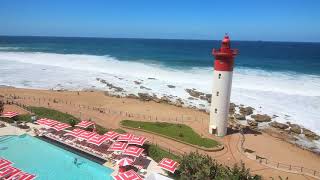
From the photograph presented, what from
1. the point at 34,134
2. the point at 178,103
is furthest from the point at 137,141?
the point at 178,103

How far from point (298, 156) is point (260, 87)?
28.1 meters

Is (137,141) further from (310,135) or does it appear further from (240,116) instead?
(310,135)

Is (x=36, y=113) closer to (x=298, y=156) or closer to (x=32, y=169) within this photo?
(x=32, y=169)

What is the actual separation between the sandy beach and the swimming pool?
6.85 meters

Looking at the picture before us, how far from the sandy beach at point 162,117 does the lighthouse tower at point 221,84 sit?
3.77ft

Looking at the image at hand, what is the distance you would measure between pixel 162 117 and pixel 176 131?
19.5 feet

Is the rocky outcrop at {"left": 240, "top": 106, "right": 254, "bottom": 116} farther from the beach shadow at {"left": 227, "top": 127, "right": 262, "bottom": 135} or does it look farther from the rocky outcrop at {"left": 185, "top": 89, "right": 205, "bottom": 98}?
the rocky outcrop at {"left": 185, "top": 89, "right": 205, "bottom": 98}

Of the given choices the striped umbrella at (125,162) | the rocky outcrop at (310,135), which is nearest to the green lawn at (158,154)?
the striped umbrella at (125,162)

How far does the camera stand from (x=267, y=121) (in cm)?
3294

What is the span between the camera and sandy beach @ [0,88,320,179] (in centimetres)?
2197

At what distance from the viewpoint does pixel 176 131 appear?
25.4 metres

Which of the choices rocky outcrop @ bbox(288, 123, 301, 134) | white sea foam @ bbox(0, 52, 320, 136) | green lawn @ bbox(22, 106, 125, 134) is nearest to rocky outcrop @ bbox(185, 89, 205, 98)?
white sea foam @ bbox(0, 52, 320, 136)

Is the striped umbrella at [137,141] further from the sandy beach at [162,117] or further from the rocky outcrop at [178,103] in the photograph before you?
the rocky outcrop at [178,103]

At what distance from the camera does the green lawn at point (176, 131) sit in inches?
920
